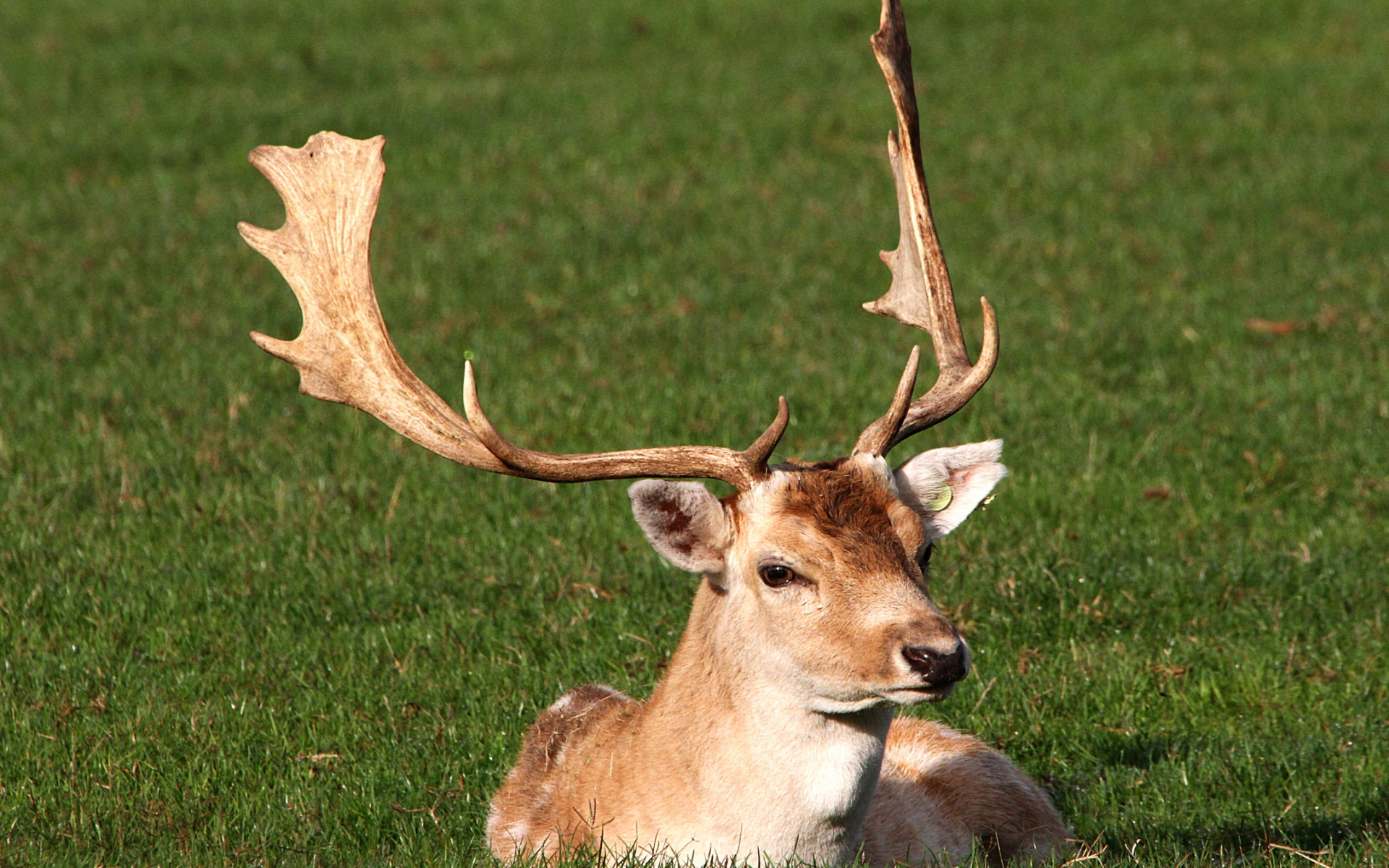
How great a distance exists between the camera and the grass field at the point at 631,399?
230 inches

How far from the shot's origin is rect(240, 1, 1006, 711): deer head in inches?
173

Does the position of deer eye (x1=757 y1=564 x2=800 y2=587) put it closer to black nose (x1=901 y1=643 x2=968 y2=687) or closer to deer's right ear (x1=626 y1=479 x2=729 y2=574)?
deer's right ear (x1=626 y1=479 x2=729 y2=574)

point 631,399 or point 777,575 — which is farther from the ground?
point 777,575

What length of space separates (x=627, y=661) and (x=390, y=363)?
6.33 feet

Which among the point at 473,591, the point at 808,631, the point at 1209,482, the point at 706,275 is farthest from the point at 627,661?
the point at 706,275

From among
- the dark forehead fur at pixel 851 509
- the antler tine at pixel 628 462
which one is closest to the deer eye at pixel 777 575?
the dark forehead fur at pixel 851 509

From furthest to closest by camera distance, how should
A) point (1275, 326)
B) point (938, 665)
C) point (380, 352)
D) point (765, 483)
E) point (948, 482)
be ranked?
point (1275, 326) < point (380, 352) < point (948, 482) < point (765, 483) < point (938, 665)

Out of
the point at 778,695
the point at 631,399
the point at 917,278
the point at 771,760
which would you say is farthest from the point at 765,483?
the point at 631,399

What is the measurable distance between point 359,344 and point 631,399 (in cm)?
427

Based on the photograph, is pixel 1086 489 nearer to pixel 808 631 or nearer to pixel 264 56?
pixel 808 631

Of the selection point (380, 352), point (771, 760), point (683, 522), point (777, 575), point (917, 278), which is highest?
point (917, 278)

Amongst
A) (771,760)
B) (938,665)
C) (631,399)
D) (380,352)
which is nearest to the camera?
(938,665)

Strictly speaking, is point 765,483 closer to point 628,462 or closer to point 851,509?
point 851,509

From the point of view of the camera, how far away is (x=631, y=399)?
930 centimetres
